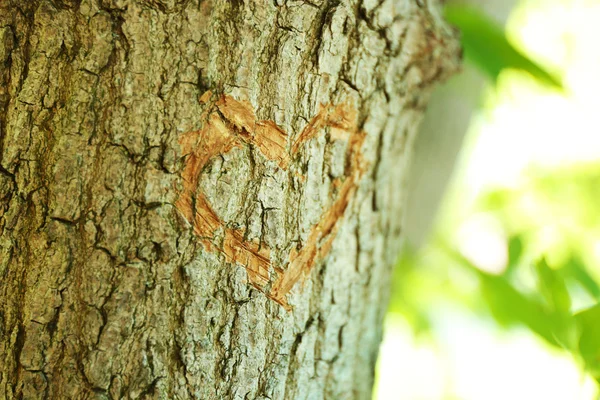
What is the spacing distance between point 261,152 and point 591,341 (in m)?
0.56

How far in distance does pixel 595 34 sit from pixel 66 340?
2229 mm

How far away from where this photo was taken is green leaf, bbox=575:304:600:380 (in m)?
0.80

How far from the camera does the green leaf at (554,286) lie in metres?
0.86

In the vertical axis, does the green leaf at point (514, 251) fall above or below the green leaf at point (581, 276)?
above

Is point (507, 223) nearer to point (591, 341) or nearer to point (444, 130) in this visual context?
point (444, 130)

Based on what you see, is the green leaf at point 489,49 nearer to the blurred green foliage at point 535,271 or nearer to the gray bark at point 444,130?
the gray bark at point 444,130

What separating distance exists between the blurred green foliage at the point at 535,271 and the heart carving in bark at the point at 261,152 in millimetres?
395

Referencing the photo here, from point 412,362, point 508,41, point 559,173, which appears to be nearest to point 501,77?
point 508,41

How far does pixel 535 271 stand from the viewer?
909 millimetres

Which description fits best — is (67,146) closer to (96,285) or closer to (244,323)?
(96,285)

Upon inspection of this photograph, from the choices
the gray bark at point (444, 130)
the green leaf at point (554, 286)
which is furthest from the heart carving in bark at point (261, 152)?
the gray bark at point (444, 130)

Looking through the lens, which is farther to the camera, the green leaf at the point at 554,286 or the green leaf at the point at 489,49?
the green leaf at the point at 489,49

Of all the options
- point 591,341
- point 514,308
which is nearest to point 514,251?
point 514,308

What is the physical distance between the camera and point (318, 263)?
2.52 feet
